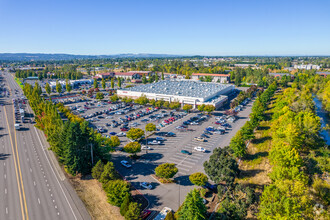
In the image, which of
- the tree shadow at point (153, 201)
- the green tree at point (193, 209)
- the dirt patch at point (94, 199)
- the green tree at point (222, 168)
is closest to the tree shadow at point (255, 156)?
the green tree at point (222, 168)

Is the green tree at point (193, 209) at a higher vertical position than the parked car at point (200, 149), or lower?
higher

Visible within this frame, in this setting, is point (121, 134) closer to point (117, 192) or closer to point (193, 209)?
point (117, 192)

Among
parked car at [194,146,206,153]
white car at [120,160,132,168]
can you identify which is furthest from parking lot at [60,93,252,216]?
white car at [120,160,132,168]

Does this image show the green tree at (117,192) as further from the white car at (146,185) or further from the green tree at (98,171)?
the white car at (146,185)

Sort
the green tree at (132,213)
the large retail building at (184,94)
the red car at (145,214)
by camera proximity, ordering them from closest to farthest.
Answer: the green tree at (132,213) → the red car at (145,214) → the large retail building at (184,94)

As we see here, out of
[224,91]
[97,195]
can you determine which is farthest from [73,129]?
[224,91]

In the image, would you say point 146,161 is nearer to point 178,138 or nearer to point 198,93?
point 178,138

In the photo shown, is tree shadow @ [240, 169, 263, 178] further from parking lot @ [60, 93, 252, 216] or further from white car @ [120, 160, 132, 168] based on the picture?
white car @ [120, 160, 132, 168]
